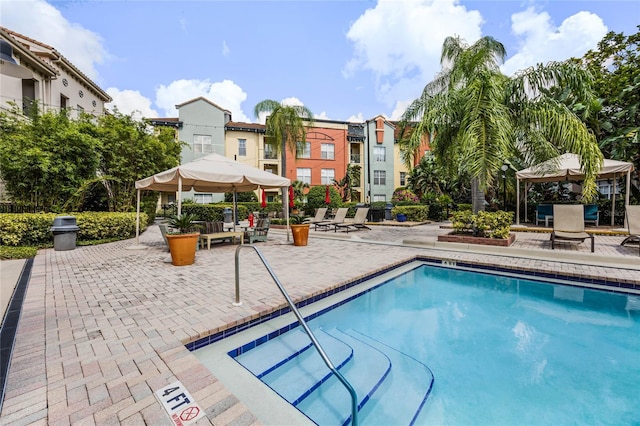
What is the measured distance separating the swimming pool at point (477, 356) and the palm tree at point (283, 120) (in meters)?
13.4

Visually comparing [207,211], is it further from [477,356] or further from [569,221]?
[477,356]

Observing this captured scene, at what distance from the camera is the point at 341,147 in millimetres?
30719

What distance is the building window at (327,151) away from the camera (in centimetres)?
3000

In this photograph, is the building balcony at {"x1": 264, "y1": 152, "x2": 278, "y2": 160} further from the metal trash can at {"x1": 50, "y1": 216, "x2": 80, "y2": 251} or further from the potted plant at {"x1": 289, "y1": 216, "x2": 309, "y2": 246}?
the metal trash can at {"x1": 50, "y1": 216, "x2": 80, "y2": 251}

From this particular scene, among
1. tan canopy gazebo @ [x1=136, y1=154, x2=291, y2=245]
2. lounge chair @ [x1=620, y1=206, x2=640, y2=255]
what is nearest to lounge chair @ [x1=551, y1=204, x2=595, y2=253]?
lounge chair @ [x1=620, y1=206, x2=640, y2=255]

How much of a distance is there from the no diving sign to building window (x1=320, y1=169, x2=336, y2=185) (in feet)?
92.4

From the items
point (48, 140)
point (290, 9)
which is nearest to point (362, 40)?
point (290, 9)

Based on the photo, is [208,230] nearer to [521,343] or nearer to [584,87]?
[521,343]

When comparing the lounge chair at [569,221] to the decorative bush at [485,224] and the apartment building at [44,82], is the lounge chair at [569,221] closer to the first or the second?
the decorative bush at [485,224]

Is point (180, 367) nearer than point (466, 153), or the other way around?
point (180, 367)

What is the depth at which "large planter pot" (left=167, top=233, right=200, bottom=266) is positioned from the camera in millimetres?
6004

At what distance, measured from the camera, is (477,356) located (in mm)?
3299

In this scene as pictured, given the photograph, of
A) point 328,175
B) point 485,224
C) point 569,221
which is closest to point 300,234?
point 485,224

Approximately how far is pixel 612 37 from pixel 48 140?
2745 cm
